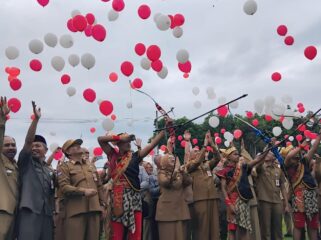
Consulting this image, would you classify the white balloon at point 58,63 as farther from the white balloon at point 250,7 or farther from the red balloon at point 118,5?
the white balloon at point 250,7

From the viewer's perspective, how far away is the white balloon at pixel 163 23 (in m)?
6.51

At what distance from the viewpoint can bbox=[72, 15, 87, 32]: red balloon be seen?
6316 mm

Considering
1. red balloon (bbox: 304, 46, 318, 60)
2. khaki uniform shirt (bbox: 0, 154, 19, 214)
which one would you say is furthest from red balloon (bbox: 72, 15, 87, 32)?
red balloon (bbox: 304, 46, 318, 60)

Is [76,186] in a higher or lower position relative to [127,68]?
Answer: lower

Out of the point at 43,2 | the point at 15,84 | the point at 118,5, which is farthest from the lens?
the point at 118,5

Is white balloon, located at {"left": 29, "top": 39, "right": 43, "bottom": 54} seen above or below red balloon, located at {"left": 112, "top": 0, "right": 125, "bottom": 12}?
below

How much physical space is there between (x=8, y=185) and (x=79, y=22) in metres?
2.45

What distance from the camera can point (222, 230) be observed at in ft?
28.5

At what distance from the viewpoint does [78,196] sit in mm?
5609

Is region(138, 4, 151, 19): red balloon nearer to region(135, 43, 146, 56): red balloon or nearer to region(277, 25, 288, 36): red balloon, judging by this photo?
region(135, 43, 146, 56): red balloon

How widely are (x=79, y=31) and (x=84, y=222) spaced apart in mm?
2517

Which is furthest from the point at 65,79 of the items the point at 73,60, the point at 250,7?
the point at 250,7

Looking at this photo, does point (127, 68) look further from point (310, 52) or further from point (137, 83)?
point (310, 52)

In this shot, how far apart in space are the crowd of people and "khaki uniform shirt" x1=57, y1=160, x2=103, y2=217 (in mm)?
12
